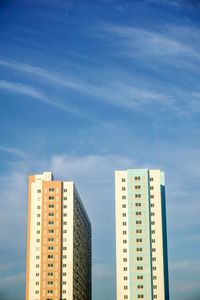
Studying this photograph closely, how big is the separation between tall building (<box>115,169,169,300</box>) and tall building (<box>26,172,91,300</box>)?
1224 cm

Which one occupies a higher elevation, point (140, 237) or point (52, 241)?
point (52, 241)

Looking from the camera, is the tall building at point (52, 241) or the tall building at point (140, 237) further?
the tall building at point (52, 241)

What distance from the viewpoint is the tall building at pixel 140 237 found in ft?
277

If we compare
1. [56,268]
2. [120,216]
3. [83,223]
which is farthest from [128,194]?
[83,223]

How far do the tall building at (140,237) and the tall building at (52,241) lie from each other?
12240 millimetres

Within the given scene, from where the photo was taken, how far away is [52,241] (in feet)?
306

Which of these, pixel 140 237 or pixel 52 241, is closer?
pixel 140 237

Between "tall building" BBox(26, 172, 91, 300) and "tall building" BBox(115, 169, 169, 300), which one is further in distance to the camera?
"tall building" BBox(26, 172, 91, 300)

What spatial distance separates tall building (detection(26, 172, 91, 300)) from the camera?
91.5 m

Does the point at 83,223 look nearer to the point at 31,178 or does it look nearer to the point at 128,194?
the point at 31,178

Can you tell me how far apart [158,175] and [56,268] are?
26.1 m

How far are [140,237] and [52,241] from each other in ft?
58.0

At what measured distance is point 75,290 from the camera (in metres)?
97.8

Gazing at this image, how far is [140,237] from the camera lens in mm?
86750
